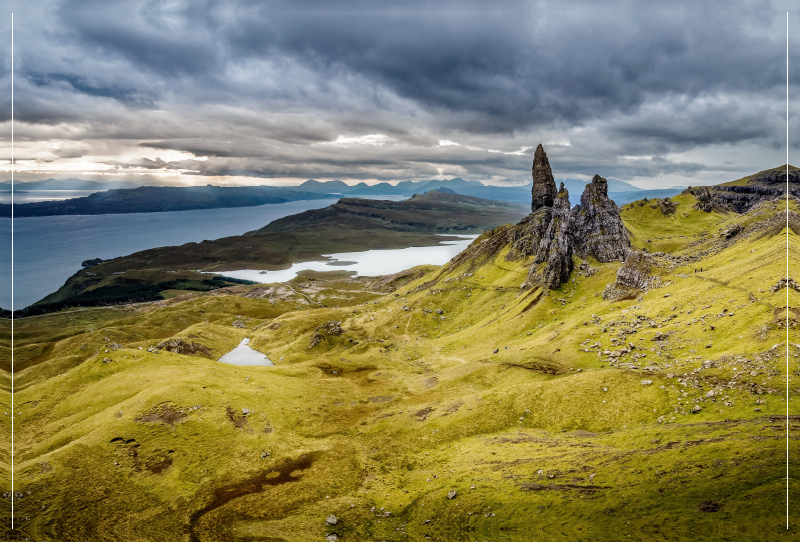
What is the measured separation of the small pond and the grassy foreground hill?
38634 mm

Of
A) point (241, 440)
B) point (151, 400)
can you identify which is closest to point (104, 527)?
point (241, 440)

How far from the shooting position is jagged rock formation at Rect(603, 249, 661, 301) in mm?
100606

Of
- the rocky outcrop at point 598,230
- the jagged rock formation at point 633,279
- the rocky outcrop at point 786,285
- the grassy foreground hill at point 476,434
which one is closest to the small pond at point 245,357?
the grassy foreground hill at point 476,434

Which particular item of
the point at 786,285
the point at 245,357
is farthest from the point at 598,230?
the point at 245,357

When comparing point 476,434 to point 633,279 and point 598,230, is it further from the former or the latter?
point 598,230

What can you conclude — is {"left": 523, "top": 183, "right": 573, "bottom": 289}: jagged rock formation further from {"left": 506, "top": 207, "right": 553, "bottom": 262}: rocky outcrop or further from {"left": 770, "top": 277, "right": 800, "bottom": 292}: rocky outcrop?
Result: {"left": 770, "top": 277, "right": 800, "bottom": 292}: rocky outcrop

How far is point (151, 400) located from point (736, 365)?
299 feet

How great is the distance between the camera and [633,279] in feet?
343

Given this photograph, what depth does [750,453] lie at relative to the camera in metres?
39.9

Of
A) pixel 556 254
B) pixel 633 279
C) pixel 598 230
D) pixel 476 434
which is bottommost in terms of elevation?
pixel 476 434

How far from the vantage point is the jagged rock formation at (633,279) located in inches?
3961

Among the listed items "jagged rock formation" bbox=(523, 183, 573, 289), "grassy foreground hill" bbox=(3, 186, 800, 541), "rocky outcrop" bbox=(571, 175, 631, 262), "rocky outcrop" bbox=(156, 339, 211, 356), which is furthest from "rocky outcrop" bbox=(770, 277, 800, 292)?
"rocky outcrop" bbox=(156, 339, 211, 356)

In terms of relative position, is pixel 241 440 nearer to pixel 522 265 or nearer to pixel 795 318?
pixel 795 318

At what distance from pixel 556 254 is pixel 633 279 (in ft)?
91.5
